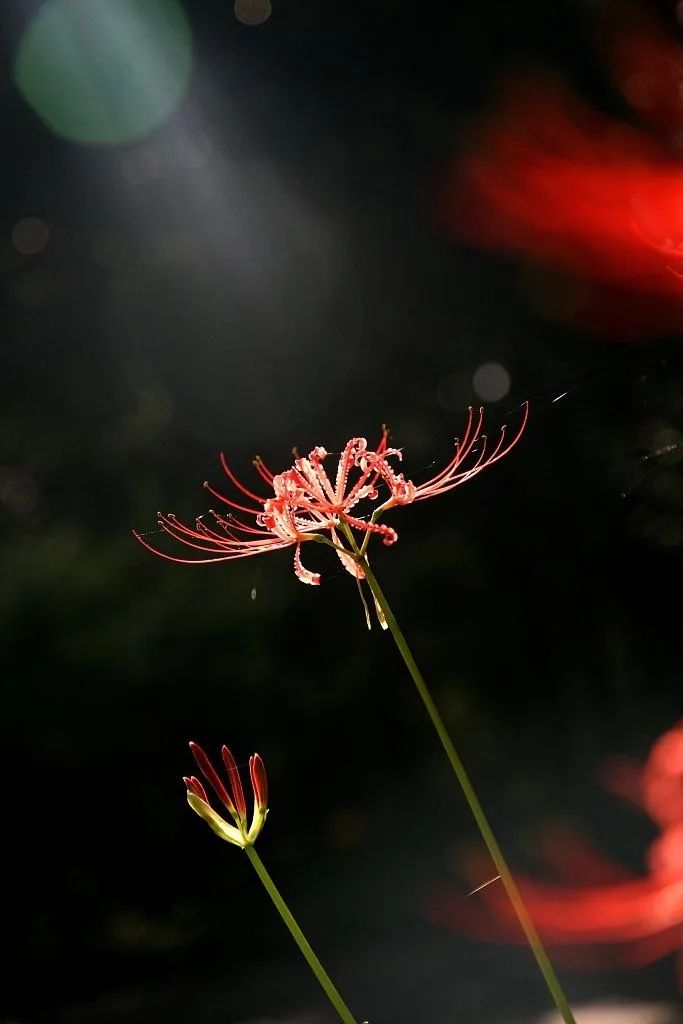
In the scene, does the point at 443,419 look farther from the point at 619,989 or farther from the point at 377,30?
the point at 619,989

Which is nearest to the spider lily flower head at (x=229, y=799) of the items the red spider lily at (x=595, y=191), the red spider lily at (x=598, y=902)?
the red spider lily at (x=595, y=191)

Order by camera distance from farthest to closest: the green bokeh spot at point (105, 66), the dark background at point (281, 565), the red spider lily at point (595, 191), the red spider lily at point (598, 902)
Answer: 1. the green bokeh spot at point (105, 66)
2. the dark background at point (281, 565)
3. the red spider lily at point (598, 902)
4. the red spider lily at point (595, 191)

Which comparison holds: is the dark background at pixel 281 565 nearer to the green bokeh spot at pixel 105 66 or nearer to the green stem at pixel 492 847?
the green bokeh spot at pixel 105 66

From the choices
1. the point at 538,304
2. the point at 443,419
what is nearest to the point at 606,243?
the point at 538,304

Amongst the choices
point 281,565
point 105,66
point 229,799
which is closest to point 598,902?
point 281,565

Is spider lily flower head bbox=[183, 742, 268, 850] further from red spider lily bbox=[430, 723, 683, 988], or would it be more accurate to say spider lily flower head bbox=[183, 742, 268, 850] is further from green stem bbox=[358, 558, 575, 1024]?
red spider lily bbox=[430, 723, 683, 988]

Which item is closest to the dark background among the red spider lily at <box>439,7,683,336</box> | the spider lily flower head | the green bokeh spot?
the green bokeh spot

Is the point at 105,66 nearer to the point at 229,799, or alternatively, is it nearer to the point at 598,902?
the point at 598,902
